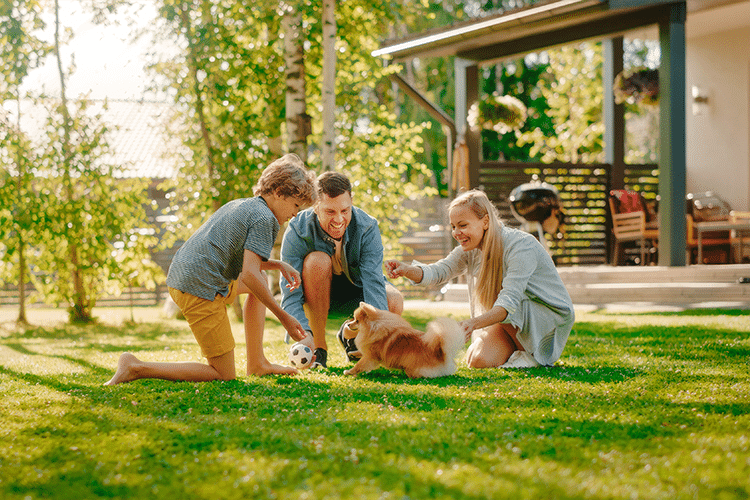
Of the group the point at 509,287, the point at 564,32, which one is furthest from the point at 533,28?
the point at 509,287

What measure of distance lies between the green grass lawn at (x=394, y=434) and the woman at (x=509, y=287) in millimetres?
198

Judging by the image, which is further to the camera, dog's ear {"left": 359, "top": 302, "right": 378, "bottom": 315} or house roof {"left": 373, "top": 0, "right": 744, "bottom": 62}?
house roof {"left": 373, "top": 0, "right": 744, "bottom": 62}

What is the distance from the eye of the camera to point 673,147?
8.79 m

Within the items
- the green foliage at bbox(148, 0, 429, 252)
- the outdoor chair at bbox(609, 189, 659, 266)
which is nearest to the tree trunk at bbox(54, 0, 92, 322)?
the green foliage at bbox(148, 0, 429, 252)

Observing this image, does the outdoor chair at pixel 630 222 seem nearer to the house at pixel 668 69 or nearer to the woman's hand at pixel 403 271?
the house at pixel 668 69

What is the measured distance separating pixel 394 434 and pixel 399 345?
130cm

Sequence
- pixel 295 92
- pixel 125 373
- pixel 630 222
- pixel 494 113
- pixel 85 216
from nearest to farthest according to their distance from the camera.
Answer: pixel 125 373
pixel 295 92
pixel 85 216
pixel 494 113
pixel 630 222

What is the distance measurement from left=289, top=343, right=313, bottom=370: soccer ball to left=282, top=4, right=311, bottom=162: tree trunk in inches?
163

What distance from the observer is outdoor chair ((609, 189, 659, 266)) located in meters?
10.7

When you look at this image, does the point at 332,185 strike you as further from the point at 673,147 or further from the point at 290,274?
the point at 673,147

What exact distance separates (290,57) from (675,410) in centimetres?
645

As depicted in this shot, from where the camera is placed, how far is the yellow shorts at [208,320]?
140 inches

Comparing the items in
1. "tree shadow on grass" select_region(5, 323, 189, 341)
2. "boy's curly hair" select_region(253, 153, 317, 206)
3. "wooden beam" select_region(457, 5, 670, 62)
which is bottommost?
"tree shadow on grass" select_region(5, 323, 189, 341)

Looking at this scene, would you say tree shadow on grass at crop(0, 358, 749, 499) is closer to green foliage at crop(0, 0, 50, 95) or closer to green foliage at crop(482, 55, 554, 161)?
green foliage at crop(0, 0, 50, 95)
